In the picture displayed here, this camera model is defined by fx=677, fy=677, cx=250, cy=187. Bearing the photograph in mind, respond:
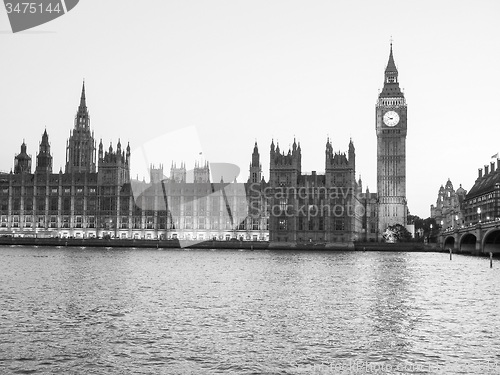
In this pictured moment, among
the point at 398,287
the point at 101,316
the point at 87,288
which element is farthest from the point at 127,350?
the point at 398,287

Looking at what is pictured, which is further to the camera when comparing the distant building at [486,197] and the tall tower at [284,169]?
the tall tower at [284,169]

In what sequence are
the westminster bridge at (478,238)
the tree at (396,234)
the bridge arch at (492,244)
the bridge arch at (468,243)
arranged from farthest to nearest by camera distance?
the tree at (396,234) < the bridge arch at (468,243) < the bridge arch at (492,244) < the westminster bridge at (478,238)

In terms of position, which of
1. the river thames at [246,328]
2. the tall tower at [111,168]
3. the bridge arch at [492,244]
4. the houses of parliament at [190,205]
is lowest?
the river thames at [246,328]

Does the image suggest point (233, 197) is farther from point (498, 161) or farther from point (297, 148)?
point (498, 161)

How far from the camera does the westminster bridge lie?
Result: 108m

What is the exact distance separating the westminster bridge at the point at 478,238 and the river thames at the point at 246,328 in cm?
5364

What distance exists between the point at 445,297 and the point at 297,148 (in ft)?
429

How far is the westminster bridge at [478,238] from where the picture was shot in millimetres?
108012

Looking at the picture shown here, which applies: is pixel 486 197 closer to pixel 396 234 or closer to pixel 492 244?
pixel 396 234

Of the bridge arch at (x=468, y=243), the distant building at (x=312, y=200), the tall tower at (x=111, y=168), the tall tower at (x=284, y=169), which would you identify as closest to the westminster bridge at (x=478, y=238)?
the bridge arch at (x=468, y=243)

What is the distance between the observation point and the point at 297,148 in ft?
580

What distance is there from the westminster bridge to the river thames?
176 ft

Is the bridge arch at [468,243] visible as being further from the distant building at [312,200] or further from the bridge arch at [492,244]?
the distant building at [312,200]

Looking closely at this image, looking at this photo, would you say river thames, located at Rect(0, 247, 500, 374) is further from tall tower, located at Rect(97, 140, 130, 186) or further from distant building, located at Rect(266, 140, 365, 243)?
tall tower, located at Rect(97, 140, 130, 186)
